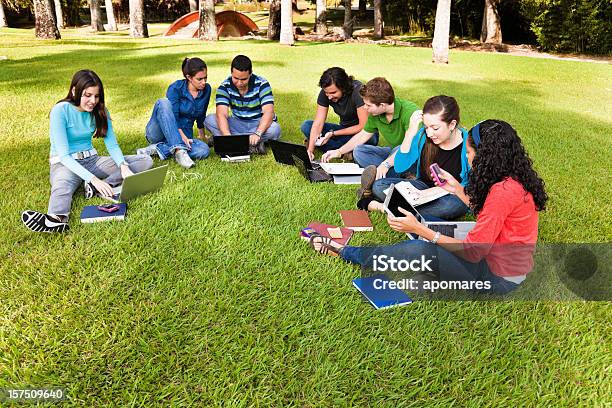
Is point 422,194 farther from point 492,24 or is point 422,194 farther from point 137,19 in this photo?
point 137,19

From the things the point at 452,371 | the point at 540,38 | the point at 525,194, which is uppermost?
the point at 540,38

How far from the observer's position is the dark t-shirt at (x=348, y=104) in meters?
5.48

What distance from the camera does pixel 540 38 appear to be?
18.8 meters

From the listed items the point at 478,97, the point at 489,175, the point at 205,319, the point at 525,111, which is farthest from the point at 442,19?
the point at 205,319

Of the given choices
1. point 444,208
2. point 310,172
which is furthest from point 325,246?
point 310,172

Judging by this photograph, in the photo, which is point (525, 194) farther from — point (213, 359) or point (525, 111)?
point (525, 111)

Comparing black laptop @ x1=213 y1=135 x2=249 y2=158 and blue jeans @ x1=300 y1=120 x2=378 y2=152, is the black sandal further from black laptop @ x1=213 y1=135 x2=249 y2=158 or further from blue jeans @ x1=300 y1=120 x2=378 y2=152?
blue jeans @ x1=300 y1=120 x2=378 y2=152

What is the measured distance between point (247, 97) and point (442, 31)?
1018 cm

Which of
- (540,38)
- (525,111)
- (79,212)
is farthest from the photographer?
(540,38)

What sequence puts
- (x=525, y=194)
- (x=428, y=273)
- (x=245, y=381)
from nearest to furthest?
1. (x=245, y=381)
2. (x=525, y=194)
3. (x=428, y=273)

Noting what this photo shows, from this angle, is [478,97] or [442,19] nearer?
[478,97]

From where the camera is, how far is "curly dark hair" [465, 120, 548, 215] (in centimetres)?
264

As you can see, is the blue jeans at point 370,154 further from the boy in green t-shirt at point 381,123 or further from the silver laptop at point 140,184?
the silver laptop at point 140,184

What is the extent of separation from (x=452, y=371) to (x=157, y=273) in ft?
6.30
